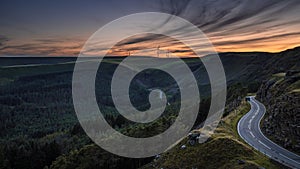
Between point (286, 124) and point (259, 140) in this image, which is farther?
point (259, 140)

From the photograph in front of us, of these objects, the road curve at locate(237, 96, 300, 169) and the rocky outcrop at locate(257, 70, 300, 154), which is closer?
the road curve at locate(237, 96, 300, 169)

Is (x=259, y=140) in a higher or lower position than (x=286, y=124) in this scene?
lower

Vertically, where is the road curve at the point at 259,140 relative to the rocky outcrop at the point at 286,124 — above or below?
below

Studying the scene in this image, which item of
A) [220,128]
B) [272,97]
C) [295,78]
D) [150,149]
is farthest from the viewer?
[150,149]

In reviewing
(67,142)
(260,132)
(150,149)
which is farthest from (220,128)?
(67,142)

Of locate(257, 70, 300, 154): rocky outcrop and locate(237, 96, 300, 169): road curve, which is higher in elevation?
locate(257, 70, 300, 154): rocky outcrop

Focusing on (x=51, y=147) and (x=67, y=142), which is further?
(x=67, y=142)

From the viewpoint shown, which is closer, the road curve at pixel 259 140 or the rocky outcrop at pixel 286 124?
the road curve at pixel 259 140

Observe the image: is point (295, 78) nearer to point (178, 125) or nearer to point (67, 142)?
point (178, 125)
